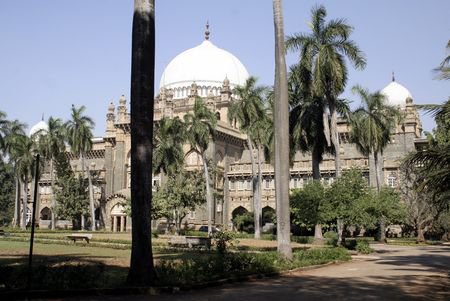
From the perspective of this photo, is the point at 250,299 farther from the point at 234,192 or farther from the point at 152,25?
the point at 234,192

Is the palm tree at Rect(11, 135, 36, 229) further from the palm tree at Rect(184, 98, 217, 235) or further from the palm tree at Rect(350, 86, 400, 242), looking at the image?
the palm tree at Rect(350, 86, 400, 242)

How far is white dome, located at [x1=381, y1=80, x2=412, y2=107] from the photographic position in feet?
260

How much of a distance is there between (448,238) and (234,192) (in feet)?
89.7

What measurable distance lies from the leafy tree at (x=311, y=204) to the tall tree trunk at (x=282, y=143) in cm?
1098

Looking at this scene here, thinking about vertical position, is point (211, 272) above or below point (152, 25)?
below

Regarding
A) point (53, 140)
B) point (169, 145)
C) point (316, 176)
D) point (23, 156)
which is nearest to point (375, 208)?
point (316, 176)

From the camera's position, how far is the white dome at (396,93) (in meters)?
79.2

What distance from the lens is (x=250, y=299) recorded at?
11.5 metres

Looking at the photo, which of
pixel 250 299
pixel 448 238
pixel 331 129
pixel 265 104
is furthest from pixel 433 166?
pixel 448 238

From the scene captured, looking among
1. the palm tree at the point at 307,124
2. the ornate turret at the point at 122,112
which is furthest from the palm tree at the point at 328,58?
the ornate turret at the point at 122,112

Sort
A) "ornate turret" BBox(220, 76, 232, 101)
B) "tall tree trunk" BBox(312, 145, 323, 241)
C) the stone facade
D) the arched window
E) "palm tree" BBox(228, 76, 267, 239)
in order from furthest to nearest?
"ornate turret" BBox(220, 76, 232, 101)
the stone facade
the arched window
"palm tree" BBox(228, 76, 267, 239)
"tall tree trunk" BBox(312, 145, 323, 241)

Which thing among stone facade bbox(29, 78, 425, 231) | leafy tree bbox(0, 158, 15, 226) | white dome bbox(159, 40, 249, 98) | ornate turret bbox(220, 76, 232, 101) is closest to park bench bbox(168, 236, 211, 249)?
stone facade bbox(29, 78, 425, 231)

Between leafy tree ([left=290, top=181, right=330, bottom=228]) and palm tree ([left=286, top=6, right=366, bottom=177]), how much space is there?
115 inches

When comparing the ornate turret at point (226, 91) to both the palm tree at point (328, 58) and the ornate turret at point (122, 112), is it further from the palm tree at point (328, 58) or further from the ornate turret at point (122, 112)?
the palm tree at point (328, 58)
